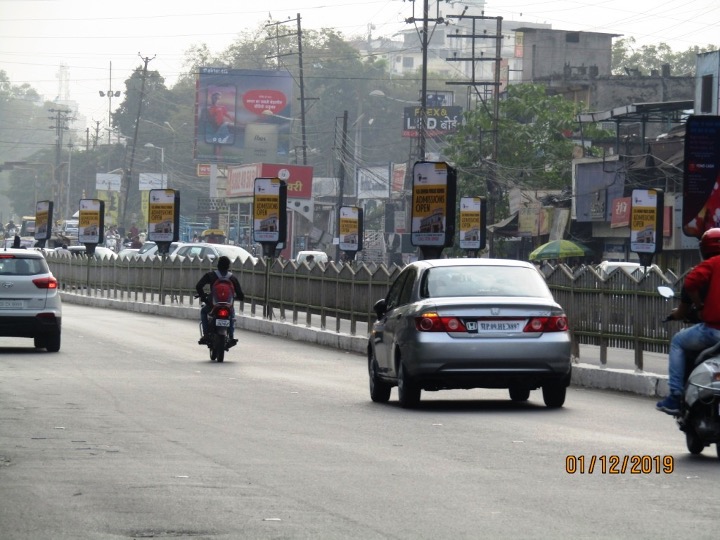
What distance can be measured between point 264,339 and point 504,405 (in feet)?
47.9

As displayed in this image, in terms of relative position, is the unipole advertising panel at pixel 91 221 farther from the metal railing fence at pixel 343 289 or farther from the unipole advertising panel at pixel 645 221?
the unipole advertising panel at pixel 645 221

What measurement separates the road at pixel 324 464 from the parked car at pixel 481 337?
35 centimetres

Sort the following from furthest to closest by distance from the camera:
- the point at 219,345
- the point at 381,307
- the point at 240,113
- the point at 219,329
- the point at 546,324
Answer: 1. the point at 240,113
2. the point at 219,329
3. the point at 219,345
4. the point at 381,307
5. the point at 546,324

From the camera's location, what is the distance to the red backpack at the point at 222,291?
23.1 meters

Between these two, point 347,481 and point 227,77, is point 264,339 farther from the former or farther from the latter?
point 227,77

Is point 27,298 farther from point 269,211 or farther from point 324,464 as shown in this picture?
point 324,464

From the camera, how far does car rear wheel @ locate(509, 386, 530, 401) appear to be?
54.5 feet

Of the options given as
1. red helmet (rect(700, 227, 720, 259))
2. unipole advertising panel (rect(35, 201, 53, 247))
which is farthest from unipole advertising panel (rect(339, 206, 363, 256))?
red helmet (rect(700, 227, 720, 259))

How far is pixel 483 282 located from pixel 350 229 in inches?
1168

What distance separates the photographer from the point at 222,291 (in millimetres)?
23094

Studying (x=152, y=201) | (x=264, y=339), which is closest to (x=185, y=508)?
(x=264, y=339)

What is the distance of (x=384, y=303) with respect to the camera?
1650cm

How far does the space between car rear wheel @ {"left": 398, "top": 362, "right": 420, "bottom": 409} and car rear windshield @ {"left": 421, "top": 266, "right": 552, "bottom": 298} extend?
816 mm

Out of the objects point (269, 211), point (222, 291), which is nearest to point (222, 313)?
point (222, 291)
